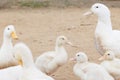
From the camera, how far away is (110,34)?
6598mm

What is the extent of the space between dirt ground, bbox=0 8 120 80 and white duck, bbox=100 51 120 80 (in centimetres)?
64

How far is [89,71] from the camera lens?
5930mm

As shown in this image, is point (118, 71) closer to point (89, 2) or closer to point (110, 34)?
point (110, 34)

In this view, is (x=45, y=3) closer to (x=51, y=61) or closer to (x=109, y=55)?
(x=51, y=61)

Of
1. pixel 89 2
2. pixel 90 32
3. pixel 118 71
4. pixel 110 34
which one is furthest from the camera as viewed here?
pixel 89 2

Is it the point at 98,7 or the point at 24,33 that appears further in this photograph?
the point at 24,33

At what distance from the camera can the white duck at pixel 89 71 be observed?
18.7 ft

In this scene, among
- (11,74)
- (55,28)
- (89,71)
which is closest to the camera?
(11,74)

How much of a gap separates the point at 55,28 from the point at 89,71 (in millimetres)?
4467

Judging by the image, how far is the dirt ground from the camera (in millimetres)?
8164

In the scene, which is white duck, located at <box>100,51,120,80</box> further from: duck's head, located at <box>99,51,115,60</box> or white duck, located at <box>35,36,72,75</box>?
white duck, located at <box>35,36,72,75</box>

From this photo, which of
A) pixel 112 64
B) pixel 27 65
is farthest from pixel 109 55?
pixel 27 65

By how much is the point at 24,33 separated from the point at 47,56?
3.27 metres

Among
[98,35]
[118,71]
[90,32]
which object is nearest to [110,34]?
[98,35]
